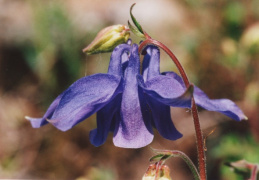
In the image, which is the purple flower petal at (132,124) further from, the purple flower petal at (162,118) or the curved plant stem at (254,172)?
the curved plant stem at (254,172)

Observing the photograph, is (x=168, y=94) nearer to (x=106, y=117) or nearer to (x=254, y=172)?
(x=106, y=117)

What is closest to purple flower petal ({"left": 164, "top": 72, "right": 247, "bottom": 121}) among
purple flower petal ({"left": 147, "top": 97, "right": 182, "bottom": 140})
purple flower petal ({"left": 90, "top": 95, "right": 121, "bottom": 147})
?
purple flower petal ({"left": 147, "top": 97, "right": 182, "bottom": 140})

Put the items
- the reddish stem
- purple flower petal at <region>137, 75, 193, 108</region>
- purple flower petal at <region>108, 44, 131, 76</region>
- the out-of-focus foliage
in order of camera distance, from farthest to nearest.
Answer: the out-of-focus foliage, the reddish stem, purple flower petal at <region>108, 44, 131, 76</region>, purple flower petal at <region>137, 75, 193, 108</region>

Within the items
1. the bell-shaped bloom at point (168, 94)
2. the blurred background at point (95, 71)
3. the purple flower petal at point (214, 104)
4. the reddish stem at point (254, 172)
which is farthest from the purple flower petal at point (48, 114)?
the blurred background at point (95, 71)

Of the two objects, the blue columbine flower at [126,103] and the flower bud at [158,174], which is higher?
the blue columbine flower at [126,103]

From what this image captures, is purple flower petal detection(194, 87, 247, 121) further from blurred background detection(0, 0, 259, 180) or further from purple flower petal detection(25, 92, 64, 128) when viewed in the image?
blurred background detection(0, 0, 259, 180)

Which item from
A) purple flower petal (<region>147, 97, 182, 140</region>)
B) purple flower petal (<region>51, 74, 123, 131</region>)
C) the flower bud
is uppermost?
purple flower petal (<region>51, 74, 123, 131</region>)

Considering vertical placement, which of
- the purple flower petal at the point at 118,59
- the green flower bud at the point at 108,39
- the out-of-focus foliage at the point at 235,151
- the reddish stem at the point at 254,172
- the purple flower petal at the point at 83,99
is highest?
the green flower bud at the point at 108,39

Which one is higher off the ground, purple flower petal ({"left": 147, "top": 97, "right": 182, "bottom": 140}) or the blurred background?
purple flower petal ({"left": 147, "top": 97, "right": 182, "bottom": 140})
